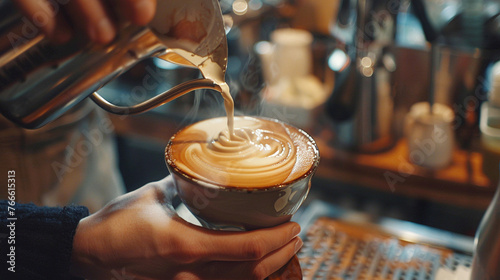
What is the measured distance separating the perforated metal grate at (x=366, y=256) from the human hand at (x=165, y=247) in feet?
0.83

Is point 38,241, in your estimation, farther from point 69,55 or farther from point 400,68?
point 400,68

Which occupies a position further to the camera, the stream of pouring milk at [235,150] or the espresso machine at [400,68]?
the espresso machine at [400,68]

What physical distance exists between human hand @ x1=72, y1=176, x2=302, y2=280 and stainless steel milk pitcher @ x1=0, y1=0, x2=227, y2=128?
0.82 ft

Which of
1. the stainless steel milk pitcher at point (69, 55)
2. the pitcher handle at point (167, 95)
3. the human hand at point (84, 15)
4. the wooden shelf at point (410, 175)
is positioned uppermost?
the human hand at point (84, 15)

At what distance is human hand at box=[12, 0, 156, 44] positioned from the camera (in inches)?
29.6

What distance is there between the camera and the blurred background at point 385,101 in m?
1.81

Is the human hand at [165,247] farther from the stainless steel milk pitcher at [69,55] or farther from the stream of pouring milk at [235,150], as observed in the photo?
the stainless steel milk pitcher at [69,55]

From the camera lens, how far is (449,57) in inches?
73.8

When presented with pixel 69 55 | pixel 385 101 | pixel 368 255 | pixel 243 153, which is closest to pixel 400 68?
pixel 385 101

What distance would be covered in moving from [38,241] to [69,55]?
42 centimetres

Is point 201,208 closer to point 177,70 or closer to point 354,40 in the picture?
point 354,40

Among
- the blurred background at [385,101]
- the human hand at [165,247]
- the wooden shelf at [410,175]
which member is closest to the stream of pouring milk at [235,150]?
the human hand at [165,247]

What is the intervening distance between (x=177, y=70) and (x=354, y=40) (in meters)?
0.93

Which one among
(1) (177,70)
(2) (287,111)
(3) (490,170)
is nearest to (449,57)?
(3) (490,170)
